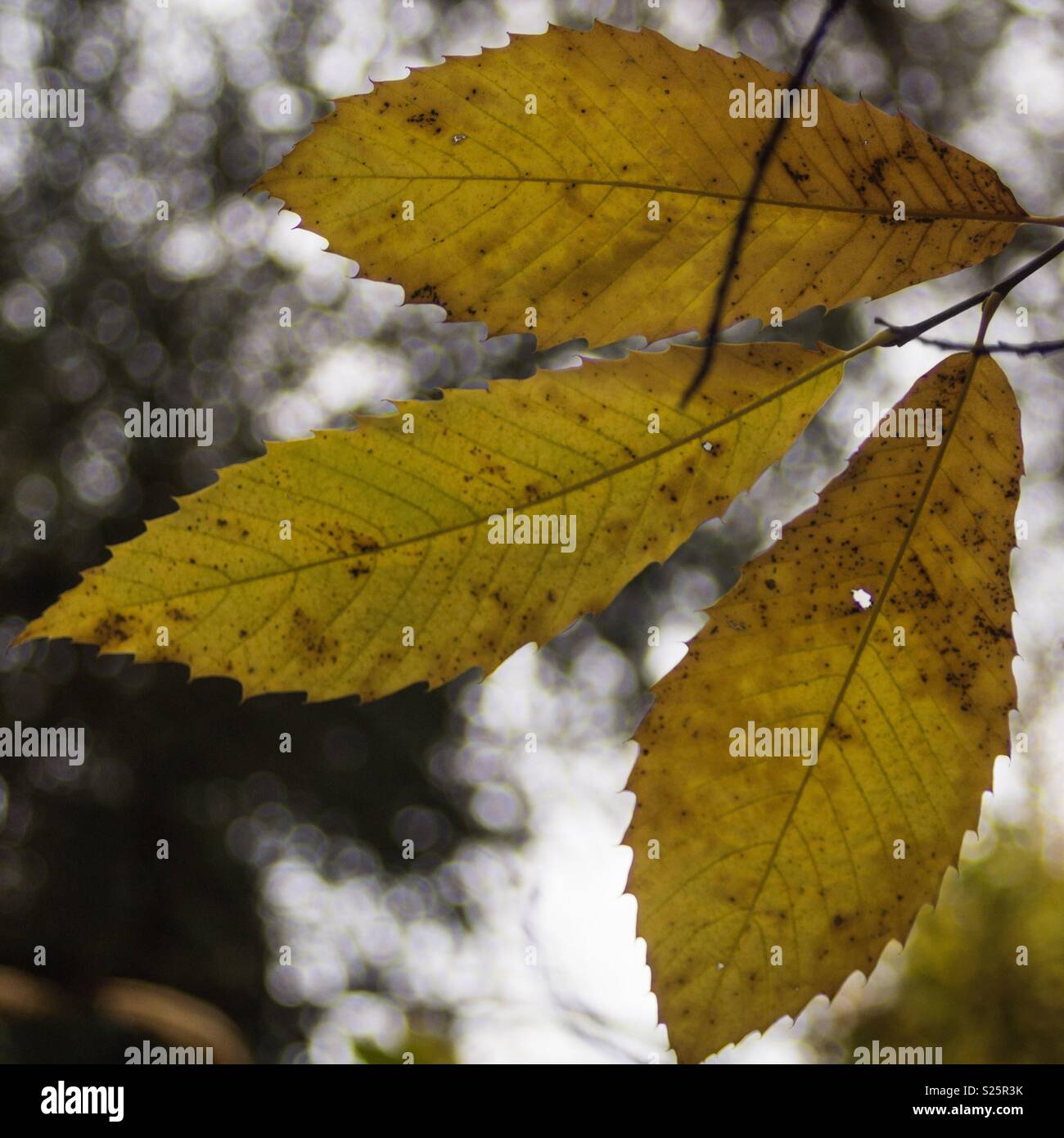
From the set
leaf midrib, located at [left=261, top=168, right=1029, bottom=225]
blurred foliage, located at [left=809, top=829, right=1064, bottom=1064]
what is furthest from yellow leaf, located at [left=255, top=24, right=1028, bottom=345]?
blurred foliage, located at [left=809, top=829, right=1064, bottom=1064]

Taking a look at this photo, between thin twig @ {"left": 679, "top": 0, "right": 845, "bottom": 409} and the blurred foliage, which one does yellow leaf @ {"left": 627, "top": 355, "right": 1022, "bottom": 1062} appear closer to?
thin twig @ {"left": 679, "top": 0, "right": 845, "bottom": 409}

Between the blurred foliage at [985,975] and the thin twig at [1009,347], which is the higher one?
the thin twig at [1009,347]

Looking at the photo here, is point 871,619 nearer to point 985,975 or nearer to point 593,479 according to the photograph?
point 593,479

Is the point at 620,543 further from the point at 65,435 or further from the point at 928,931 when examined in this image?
the point at 928,931

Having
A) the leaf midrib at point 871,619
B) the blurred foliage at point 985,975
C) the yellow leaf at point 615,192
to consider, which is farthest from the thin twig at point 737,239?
the blurred foliage at point 985,975

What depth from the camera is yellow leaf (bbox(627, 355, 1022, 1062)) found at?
1.50ft

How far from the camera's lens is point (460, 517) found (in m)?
0.44

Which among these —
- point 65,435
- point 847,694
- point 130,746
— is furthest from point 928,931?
point 847,694

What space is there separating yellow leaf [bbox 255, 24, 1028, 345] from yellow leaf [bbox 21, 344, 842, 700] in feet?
0.12

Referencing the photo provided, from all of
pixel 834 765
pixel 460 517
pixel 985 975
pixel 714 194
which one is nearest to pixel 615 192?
pixel 714 194

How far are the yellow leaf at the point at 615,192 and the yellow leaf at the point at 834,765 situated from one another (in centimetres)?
8

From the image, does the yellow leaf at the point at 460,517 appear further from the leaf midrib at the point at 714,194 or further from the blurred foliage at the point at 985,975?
the blurred foliage at the point at 985,975

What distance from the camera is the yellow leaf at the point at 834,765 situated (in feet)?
1.50

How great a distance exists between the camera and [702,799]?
460mm
